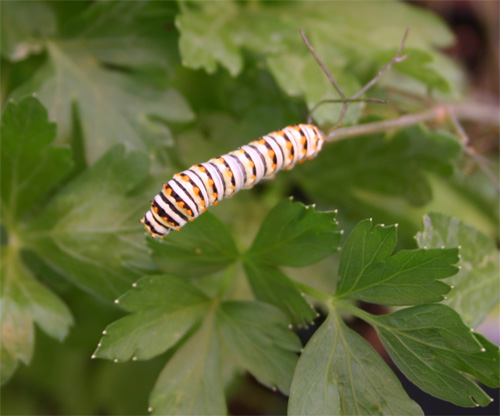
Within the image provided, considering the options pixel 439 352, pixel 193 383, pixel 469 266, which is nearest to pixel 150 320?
pixel 193 383

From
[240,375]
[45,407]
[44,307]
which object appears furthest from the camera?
[45,407]

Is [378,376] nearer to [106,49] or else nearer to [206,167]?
[206,167]

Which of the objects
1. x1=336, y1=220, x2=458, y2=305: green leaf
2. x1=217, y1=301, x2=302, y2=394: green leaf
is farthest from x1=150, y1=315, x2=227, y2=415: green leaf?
x1=336, y1=220, x2=458, y2=305: green leaf

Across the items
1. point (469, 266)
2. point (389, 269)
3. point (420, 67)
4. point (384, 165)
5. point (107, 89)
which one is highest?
point (107, 89)

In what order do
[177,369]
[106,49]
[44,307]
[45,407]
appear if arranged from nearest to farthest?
[177,369] < [44,307] < [106,49] < [45,407]

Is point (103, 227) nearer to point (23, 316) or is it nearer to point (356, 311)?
point (23, 316)

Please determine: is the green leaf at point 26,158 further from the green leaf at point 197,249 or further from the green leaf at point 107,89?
the green leaf at point 197,249

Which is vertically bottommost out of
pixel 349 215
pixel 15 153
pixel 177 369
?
pixel 349 215

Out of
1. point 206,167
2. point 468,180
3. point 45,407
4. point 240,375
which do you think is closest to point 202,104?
point 206,167
